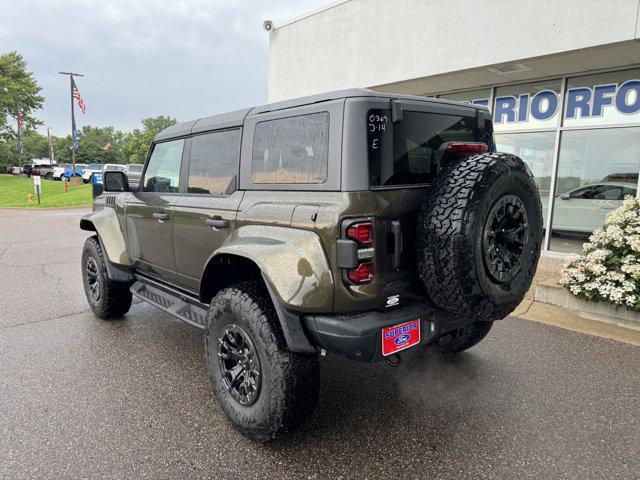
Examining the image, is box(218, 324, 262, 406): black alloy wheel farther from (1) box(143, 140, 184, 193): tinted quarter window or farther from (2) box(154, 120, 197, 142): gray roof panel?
(2) box(154, 120, 197, 142): gray roof panel

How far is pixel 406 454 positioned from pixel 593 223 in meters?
6.61

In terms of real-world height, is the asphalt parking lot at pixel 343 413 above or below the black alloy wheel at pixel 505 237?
below

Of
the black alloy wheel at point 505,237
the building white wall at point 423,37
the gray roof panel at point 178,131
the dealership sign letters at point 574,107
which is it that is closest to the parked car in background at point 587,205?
the dealership sign letters at point 574,107

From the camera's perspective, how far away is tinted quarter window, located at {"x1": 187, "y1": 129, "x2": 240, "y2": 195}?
3010 mm

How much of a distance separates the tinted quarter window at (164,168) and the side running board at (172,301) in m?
0.84

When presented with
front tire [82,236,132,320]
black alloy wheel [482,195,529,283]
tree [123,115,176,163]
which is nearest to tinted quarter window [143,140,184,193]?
front tire [82,236,132,320]

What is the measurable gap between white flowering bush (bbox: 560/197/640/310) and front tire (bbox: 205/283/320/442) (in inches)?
135

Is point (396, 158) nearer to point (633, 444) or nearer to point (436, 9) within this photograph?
point (633, 444)

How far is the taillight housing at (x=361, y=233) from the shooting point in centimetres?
217

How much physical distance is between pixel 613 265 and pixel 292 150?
12.1 ft

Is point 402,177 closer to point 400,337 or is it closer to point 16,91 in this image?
point 400,337

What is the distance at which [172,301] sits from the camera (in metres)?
3.56

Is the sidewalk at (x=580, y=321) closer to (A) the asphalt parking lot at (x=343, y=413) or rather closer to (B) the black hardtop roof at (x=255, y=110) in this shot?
(A) the asphalt parking lot at (x=343, y=413)

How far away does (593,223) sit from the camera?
291 inches
